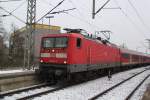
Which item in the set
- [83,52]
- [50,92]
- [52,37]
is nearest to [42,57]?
[52,37]

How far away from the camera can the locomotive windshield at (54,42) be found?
1714cm

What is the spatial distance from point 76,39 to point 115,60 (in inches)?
568

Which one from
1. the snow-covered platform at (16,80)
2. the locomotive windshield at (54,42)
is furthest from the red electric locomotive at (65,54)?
the snow-covered platform at (16,80)

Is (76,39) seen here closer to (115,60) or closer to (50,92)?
(50,92)

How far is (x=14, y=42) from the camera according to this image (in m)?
63.3

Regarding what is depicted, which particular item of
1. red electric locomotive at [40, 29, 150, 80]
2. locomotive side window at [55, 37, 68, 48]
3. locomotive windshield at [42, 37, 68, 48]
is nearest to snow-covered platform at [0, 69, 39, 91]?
red electric locomotive at [40, 29, 150, 80]

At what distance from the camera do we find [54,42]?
57.8 ft

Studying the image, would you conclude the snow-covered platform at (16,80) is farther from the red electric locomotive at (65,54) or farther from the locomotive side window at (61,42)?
the locomotive side window at (61,42)

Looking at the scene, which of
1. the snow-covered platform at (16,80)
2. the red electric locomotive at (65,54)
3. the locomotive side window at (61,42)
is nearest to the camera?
the snow-covered platform at (16,80)

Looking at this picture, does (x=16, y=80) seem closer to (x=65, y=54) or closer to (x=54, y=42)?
(x=65, y=54)

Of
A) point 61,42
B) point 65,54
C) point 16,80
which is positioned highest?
point 61,42

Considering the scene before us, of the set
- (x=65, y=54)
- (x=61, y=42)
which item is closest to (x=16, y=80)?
(x=65, y=54)

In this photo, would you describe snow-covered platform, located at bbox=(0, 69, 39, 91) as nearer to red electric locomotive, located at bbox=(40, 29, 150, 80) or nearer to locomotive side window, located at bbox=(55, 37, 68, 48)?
red electric locomotive, located at bbox=(40, 29, 150, 80)

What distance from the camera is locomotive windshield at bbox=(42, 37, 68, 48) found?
17.1 meters
